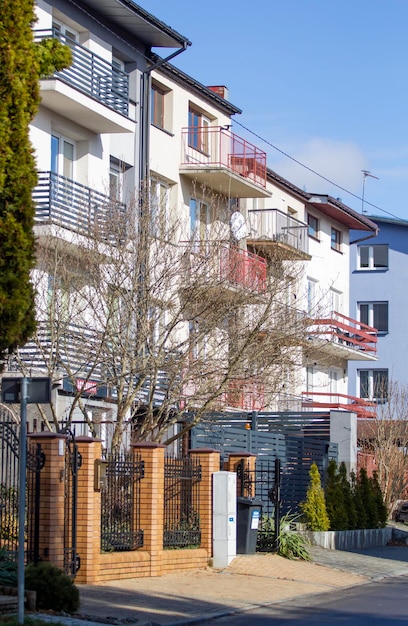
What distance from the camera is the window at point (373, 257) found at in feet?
181

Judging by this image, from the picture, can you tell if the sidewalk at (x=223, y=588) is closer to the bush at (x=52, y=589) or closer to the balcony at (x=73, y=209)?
the bush at (x=52, y=589)

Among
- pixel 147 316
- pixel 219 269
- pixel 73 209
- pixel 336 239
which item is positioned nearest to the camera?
pixel 147 316

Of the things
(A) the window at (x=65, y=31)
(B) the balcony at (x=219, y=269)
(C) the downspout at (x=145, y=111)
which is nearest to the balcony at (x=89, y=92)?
(A) the window at (x=65, y=31)

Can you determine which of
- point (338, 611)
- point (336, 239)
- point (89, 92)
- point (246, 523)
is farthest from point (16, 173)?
point (336, 239)

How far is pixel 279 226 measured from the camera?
37.5 meters

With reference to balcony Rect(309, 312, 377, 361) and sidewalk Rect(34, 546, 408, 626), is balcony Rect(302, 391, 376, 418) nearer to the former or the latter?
balcony Rect(309, 312, 377, 361)

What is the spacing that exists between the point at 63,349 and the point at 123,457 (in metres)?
4.39

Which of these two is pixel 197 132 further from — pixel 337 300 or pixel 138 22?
pixel 337 300

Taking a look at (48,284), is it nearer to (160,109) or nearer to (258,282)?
(258,282)

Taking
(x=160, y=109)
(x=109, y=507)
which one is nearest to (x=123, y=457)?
→ (x=109, y=507)

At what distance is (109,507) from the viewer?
18078mm

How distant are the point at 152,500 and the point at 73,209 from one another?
27.5 ft

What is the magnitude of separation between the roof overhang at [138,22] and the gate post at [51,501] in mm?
13553

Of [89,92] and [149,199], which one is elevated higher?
[89,92]
